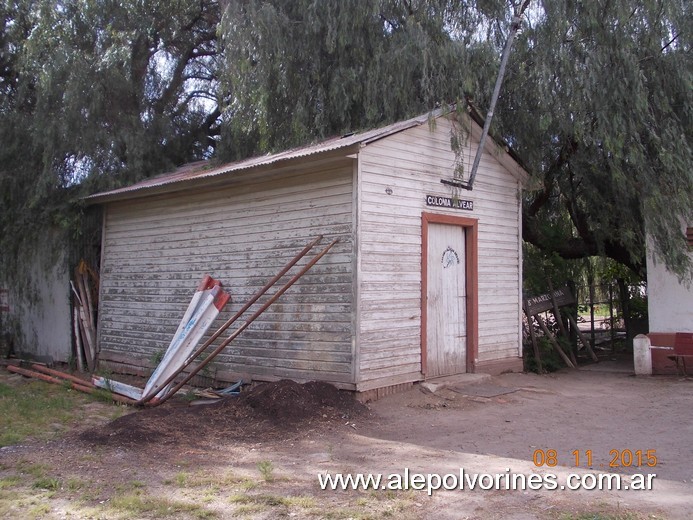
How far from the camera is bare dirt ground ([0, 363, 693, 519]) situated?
486 cm

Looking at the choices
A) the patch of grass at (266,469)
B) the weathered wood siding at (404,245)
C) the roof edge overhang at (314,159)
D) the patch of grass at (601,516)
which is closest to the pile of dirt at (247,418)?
the weathered wood siding at (404,245)

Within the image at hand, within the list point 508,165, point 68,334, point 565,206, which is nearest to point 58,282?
point 68,334

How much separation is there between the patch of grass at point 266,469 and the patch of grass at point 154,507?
82 cm

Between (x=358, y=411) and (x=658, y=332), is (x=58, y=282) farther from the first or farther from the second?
(x=658, y=332)

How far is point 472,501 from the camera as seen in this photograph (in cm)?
498

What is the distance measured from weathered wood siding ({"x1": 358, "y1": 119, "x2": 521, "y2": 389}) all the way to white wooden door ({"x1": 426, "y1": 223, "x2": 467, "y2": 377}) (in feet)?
1.06

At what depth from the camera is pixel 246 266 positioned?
10094mm

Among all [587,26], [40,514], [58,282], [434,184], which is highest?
[587,26]

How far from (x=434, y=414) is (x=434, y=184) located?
3.54 m

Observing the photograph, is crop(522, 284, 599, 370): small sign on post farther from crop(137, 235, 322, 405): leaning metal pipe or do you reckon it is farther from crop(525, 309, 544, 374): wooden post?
crop(137, 235, 322, 405): leaning metal pipe

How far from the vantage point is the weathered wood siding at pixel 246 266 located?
881 centimetres

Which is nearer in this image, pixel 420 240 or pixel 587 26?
pixel 420 240

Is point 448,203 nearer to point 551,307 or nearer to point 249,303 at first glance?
point 249,303

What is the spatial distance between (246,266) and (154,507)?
5514 millimetres
